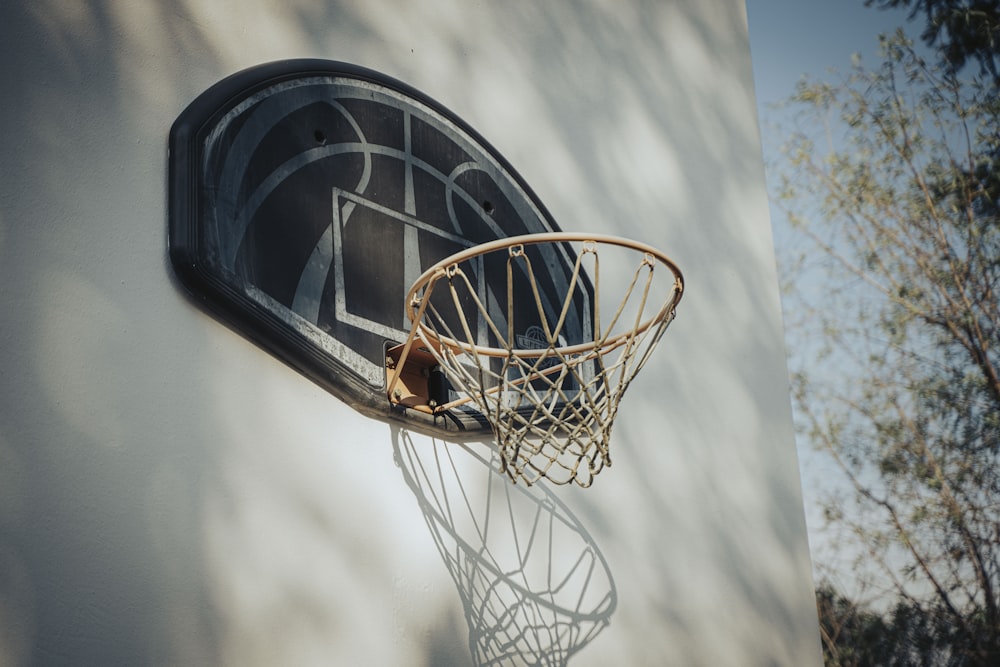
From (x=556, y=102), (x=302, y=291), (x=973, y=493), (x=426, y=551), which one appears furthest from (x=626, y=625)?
(x=973, y=493)

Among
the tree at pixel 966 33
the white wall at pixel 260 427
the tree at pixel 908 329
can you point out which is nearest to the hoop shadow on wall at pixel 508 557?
the white wall at pixel 260 427

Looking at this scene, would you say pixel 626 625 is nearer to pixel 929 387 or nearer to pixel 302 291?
pixel 302 291

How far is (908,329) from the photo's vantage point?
5309 millimetres

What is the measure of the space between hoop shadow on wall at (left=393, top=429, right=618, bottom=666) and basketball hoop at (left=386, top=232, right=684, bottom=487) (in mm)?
88

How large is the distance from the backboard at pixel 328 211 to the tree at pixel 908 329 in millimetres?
3809

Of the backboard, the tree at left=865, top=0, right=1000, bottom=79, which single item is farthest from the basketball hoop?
the tree at left=865, top=0, right=1000, bottom=79

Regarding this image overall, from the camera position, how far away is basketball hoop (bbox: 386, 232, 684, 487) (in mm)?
1688

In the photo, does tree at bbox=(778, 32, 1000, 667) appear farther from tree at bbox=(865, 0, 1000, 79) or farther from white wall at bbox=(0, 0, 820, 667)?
white wall at bbox=(0, 0, 820, 667)

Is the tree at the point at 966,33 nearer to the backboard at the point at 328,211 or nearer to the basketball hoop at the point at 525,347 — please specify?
the basketball hoop at the point at 525,347

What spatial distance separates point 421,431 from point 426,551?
0.25 meters

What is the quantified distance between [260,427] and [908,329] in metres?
4.66

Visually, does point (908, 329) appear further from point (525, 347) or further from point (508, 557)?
point (508, 557)

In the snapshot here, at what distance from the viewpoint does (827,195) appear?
566cm

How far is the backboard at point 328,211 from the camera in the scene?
1.60m
